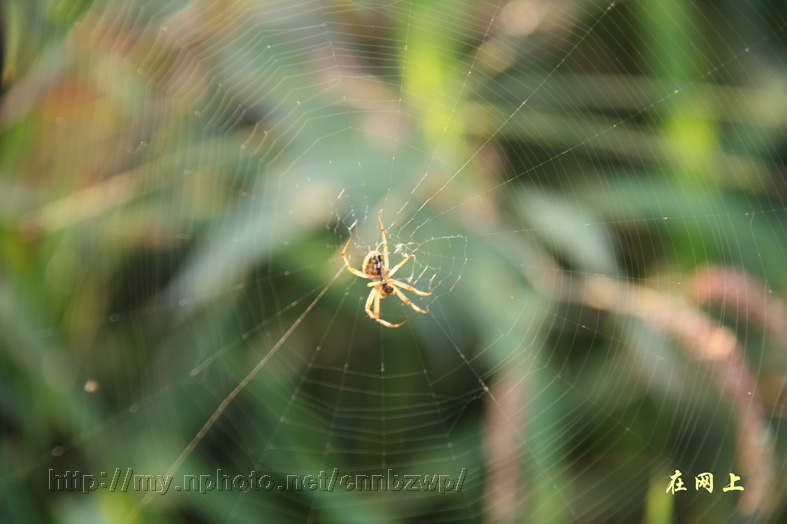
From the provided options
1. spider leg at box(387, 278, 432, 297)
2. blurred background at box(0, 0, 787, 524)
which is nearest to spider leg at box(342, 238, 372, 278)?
spider leg at box(387, 278, 432, 297)

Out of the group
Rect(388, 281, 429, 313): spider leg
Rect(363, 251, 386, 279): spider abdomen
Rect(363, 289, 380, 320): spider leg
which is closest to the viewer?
Rect(388, 281, 429, 313): spider leg

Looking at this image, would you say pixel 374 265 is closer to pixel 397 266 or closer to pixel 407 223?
pixel 397 266

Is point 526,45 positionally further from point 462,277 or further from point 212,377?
point 212,377

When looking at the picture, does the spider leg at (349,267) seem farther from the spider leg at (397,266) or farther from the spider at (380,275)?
the spider leg at (397,266)

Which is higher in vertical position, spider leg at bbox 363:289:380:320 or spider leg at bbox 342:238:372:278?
spider leg at bbox 342:238:372:278

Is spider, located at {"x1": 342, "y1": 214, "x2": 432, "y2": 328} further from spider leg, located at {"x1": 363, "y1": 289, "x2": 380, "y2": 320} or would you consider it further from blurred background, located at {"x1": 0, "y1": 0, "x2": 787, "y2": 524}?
blurred background, located at {"x1": 0, "y1": 0, "x2": 787, "y2": 524}

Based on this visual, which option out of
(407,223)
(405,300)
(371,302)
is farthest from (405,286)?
(407,223)

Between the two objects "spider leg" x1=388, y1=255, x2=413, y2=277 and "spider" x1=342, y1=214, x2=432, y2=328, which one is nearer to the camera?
"spider" x1=342, y1=214, x2=432, y2=328

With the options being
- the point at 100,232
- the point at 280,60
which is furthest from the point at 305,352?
the point at 280,60
